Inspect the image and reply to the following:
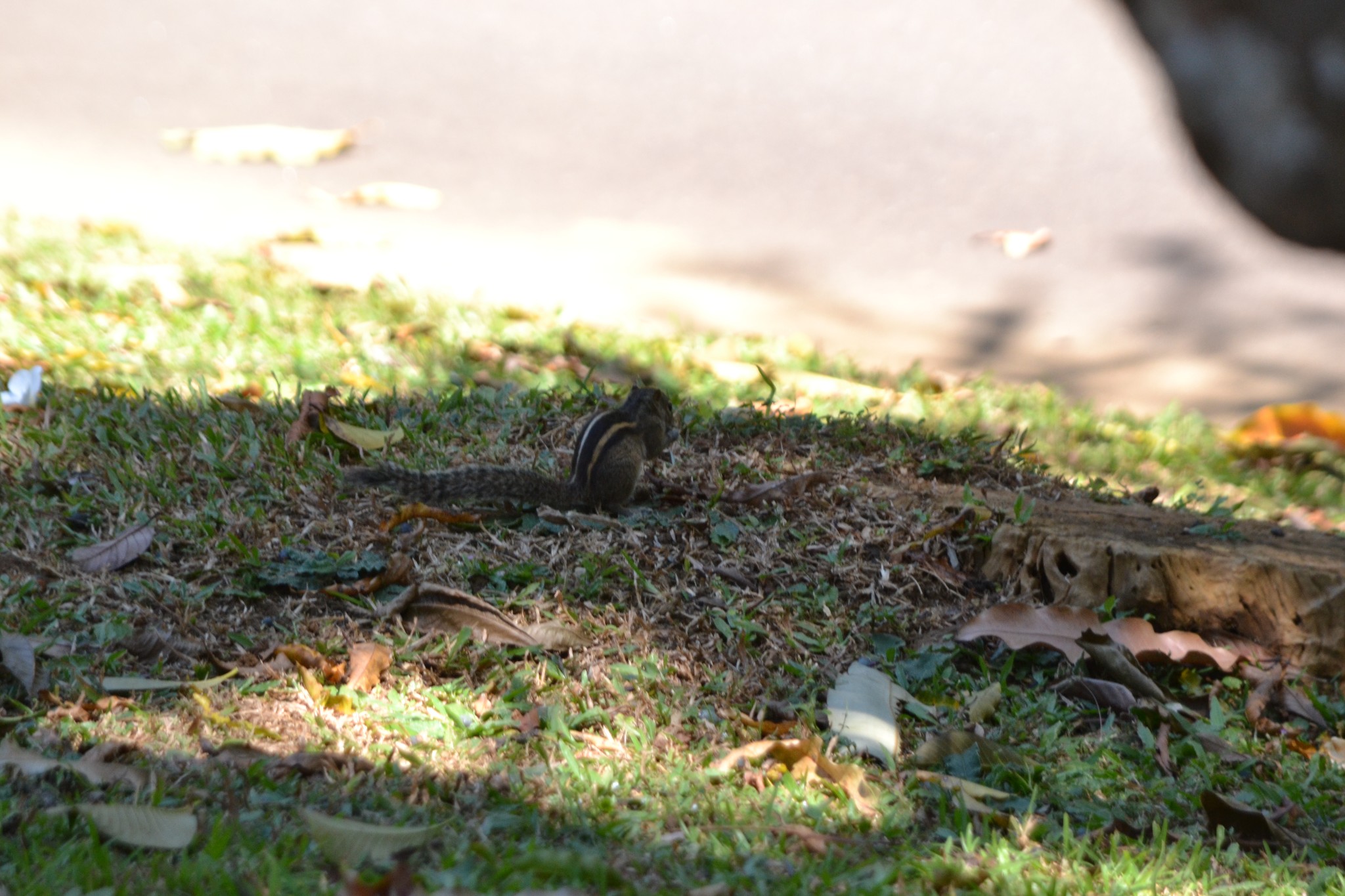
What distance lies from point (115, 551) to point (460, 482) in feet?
3.32

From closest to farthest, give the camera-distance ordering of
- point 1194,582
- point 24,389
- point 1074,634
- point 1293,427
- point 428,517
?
point 1074,634, point 1194,582, point 428,517, point 24,389, point 1293,427

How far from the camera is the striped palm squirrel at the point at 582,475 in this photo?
369cm

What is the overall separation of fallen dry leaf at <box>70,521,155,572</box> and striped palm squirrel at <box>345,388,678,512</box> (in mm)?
654

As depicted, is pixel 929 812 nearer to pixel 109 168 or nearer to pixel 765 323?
pixel 765 323

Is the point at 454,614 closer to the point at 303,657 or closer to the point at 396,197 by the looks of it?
the point at 303,657

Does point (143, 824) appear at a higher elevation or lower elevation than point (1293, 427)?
higher

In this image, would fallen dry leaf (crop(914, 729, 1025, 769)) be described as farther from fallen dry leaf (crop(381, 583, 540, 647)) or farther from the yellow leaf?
the yellow leaf

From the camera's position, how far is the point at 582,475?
3904 millimetres

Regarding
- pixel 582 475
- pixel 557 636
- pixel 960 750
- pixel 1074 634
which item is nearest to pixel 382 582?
pixel 557 636

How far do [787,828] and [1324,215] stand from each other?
5.60 ft

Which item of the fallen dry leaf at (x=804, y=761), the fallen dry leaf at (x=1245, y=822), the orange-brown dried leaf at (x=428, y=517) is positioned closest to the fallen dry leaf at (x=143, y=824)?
the fallen dry leaf at (x=804, y=761)

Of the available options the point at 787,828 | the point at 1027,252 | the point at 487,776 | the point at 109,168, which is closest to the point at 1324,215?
the point at 787,828

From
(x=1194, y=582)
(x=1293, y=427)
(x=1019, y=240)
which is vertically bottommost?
(x=1293, y=427)

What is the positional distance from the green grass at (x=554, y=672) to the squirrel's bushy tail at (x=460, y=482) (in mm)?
157
